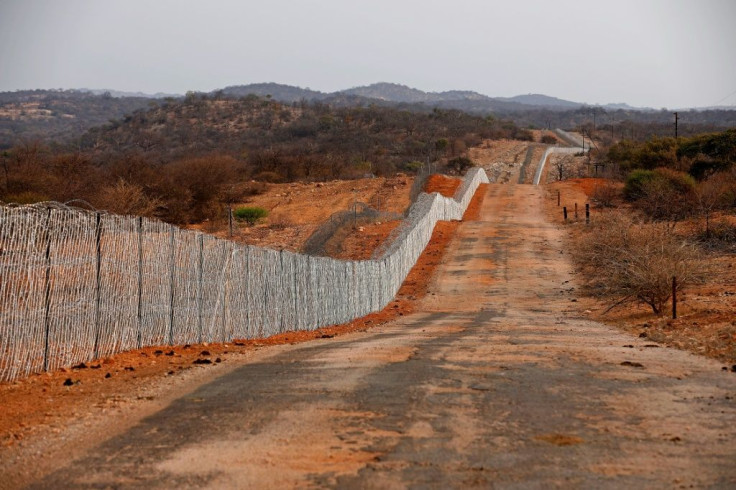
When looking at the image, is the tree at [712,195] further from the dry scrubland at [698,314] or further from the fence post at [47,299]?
the fence post at [47,299]

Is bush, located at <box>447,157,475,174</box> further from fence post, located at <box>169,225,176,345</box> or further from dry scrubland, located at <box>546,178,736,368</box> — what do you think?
fence post, located at <box>169,225,176,345</box>

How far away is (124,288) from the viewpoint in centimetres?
1221

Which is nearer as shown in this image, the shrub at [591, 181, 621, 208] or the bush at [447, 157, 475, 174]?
the shrub at [591, 181, 621, 208]

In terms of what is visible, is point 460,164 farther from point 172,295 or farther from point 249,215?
point 172,295

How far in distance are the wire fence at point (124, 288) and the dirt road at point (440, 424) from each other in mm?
1997

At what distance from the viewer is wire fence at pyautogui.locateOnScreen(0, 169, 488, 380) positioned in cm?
1016

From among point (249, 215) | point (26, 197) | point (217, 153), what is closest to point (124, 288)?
point (26, 197)

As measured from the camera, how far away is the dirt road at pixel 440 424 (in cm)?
629

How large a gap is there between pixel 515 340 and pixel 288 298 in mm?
5618

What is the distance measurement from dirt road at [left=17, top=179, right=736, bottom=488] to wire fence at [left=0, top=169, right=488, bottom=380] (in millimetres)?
1997

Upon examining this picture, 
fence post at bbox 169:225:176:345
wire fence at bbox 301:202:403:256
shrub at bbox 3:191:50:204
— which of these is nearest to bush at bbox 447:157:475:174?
wire fence at bbox 301:202:403:256

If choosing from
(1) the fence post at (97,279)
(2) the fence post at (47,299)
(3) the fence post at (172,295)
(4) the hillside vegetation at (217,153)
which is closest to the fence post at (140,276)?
(3) the fence post at (172,295)

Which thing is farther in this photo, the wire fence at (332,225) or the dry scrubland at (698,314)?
the wire fence at (332,225)

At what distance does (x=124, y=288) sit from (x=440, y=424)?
6.34 meters
